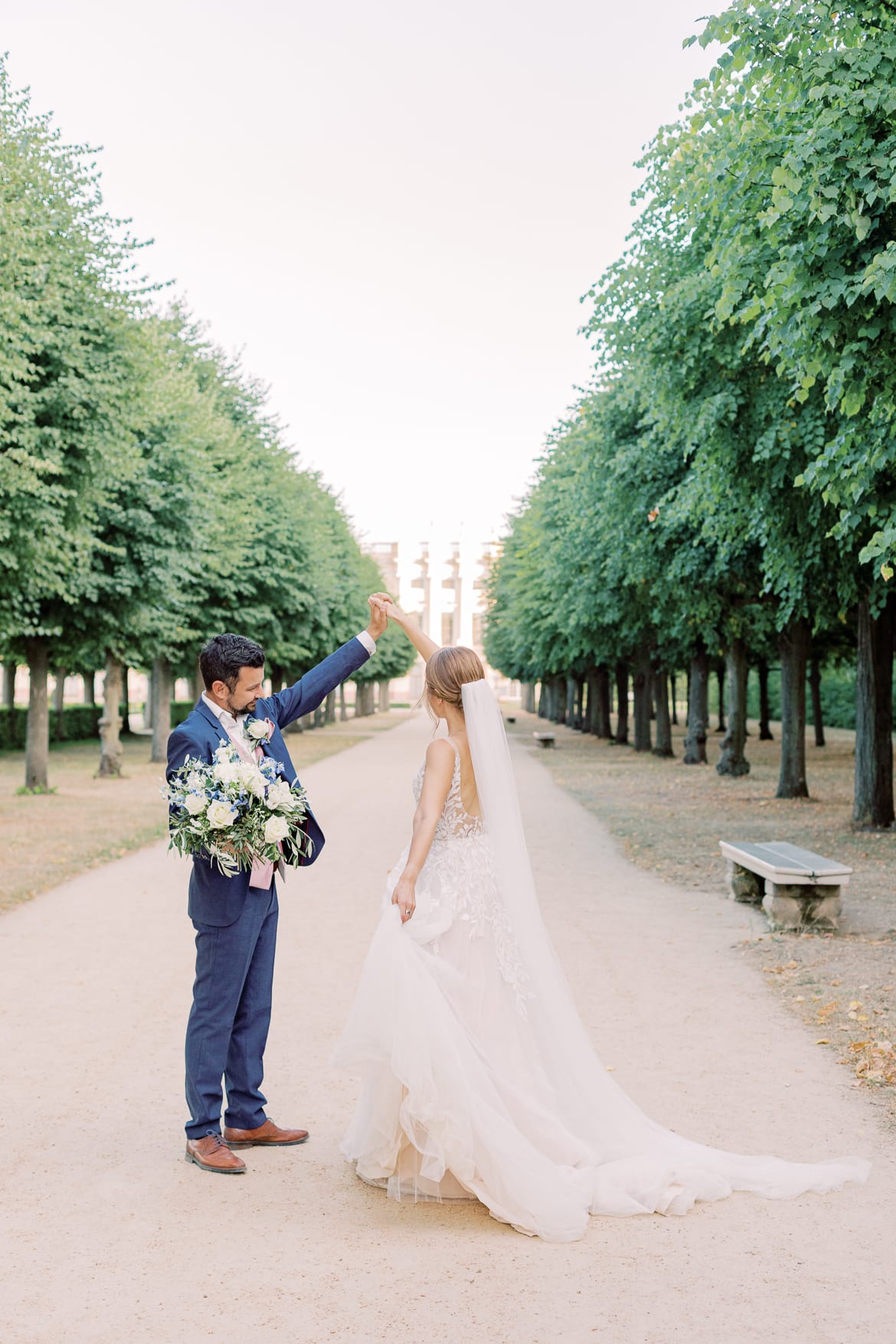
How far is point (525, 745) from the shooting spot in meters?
42.5

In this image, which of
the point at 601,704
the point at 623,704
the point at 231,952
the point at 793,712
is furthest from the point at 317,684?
the point at 601,704

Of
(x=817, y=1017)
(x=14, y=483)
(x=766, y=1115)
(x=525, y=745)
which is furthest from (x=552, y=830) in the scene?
(x=525, y=745)

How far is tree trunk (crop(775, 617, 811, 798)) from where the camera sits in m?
20.7

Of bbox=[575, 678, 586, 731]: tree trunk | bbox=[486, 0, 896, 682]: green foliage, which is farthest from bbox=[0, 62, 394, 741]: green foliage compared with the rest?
bbox=[575, 678, 586, 731]: tree trunk

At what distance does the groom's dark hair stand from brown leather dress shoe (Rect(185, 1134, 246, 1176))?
167 cm

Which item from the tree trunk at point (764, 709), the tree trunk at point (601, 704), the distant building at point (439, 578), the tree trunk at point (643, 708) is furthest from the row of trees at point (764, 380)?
the distant building at point (439, 578)

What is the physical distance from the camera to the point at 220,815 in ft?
15.4

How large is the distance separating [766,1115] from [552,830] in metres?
11.4

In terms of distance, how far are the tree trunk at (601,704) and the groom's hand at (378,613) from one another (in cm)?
3764

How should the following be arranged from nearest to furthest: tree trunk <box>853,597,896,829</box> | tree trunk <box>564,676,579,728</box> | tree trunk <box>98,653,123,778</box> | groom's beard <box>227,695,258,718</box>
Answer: groom's beard <box>227,695,258,718</box> < tree trunk <box>853,597,896,829</box> < tree trunk <box>98,653,123,778</box> < tree trunk <box>564,676,579,728</box>

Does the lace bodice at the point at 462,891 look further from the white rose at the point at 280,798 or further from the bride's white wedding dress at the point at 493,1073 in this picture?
the white rose at the point at 280,798

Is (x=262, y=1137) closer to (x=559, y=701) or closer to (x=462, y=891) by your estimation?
(x=462, y=891)

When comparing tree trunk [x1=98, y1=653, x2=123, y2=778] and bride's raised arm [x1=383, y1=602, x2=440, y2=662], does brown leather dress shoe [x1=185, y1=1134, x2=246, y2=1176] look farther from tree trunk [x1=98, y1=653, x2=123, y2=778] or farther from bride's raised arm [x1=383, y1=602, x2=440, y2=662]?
tree trunk [x1=98, y1=653, x2=123, y2=778]

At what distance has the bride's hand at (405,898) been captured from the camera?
4777 mm
